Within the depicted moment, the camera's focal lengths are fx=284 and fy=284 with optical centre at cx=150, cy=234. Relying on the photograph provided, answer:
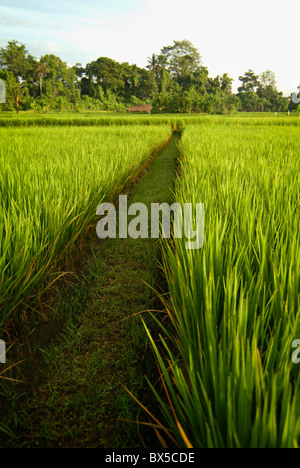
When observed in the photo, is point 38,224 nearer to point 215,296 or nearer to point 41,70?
point 215,296

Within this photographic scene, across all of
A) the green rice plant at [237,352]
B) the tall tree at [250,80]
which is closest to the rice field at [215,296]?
the green rice plant at [237,352]

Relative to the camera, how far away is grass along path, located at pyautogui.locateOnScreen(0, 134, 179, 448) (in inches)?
31.9

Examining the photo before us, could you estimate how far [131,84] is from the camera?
138 feet

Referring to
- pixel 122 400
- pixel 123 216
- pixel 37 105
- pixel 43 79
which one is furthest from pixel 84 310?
pixel 43 79

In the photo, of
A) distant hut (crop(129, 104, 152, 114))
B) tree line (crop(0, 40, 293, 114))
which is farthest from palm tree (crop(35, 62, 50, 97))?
distant hut (crop(129, 104, 152, 114))

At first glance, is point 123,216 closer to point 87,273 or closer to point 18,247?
point 87,273

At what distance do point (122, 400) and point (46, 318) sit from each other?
0.55 m

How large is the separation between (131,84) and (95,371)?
154 ft

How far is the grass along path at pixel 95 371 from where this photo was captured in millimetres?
811

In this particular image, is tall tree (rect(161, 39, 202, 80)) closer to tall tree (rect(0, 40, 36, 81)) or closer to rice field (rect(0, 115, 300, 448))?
tall tree (rect(0, 40, 36, 81))

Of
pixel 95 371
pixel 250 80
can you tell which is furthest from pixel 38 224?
pixel 250 80

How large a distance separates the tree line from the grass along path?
28202 millimetres

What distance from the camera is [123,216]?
107 inches

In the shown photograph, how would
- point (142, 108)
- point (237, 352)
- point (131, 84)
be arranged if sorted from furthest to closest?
1. point (131, 84)
2. point (142, 108)
3. point (237, 352)
